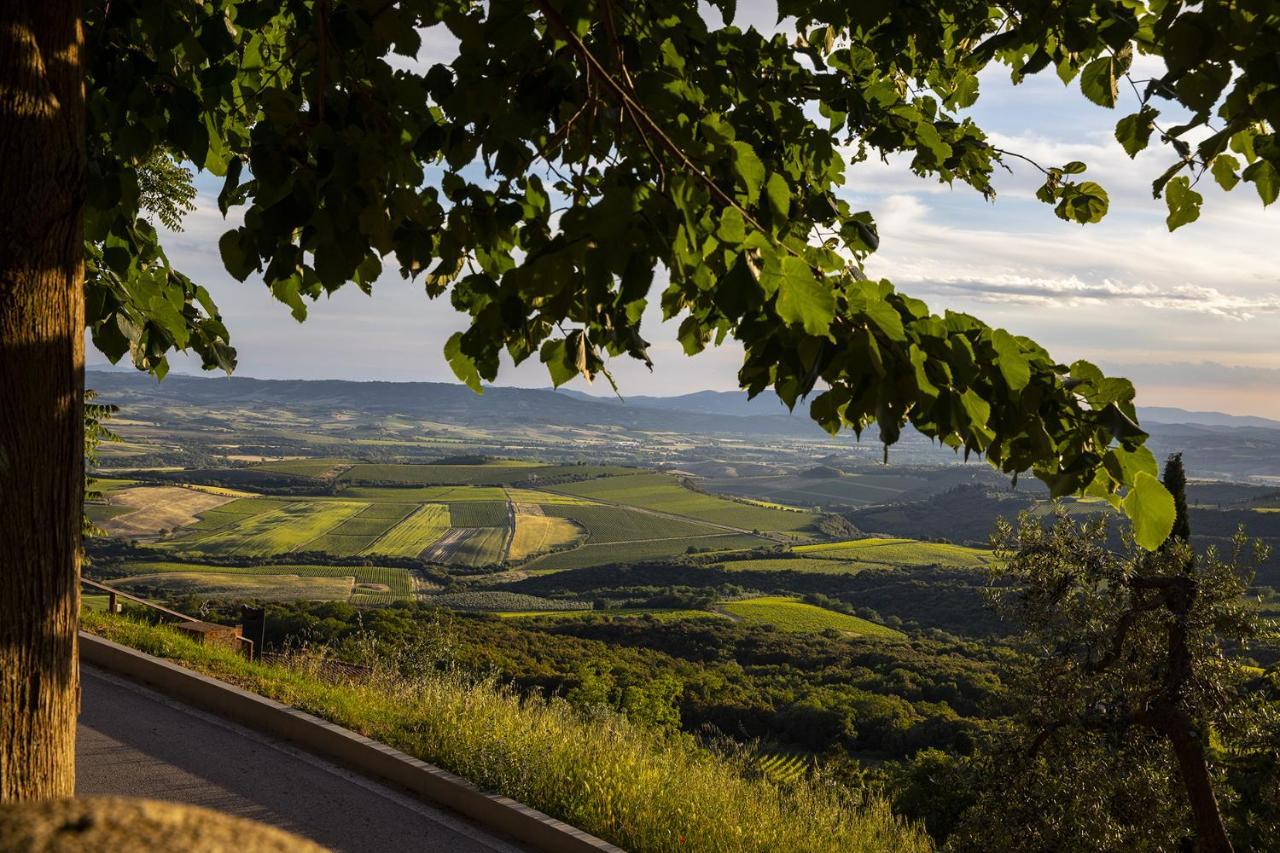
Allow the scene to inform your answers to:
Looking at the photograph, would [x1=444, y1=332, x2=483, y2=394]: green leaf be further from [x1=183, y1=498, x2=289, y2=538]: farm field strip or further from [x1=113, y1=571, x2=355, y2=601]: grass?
[x1=183, y1=498, x2=289, y2=538]: farm field strip

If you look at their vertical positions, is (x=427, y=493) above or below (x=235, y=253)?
below

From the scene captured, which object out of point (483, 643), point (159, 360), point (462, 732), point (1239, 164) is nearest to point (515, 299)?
point (1239, 164)

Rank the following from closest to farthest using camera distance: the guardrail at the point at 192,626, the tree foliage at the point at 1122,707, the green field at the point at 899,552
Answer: the tree foliage at the point at 1122,707
the guardrail at the point at 192,626
the green field at the point at 899,552

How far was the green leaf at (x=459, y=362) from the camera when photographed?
3.29m

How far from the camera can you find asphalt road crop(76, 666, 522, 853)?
6543 millimetres

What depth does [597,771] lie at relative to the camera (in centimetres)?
714

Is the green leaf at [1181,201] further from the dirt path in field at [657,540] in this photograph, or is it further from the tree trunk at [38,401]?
the dirt path in field at [657,540]

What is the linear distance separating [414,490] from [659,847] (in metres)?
148

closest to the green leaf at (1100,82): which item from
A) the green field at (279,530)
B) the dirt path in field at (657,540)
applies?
the green field at (279,530)

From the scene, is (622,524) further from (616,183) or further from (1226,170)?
(616,183)

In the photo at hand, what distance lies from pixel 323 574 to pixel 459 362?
3575 inches

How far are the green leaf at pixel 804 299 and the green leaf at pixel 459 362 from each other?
137cm

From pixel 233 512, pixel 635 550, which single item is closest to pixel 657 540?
pixel 635 550

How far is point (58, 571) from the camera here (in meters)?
2.66
